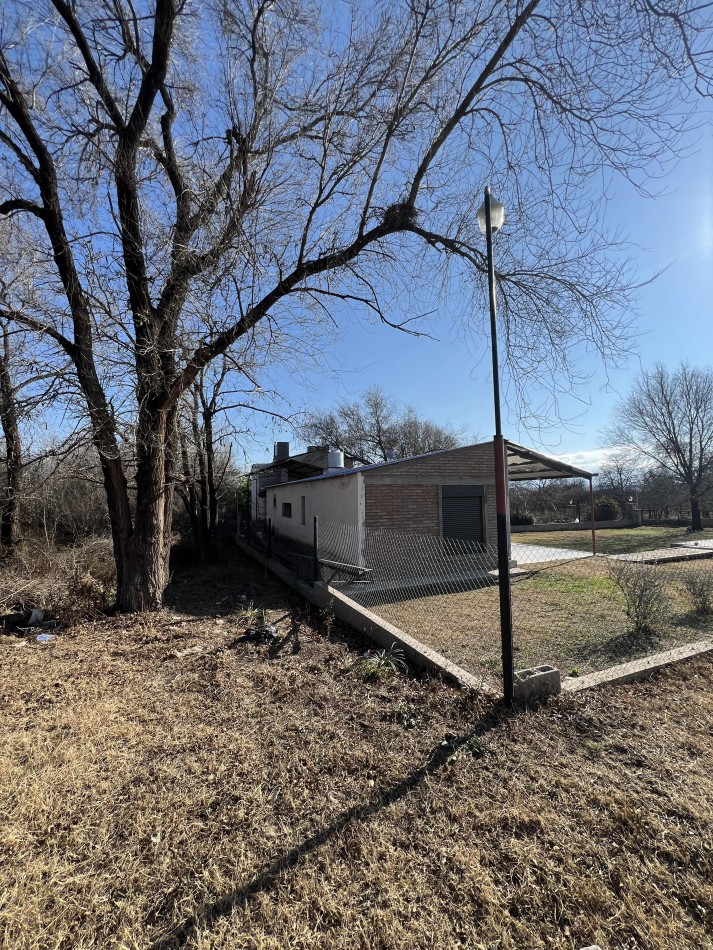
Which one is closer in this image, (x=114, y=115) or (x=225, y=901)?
(x=225, y=901)

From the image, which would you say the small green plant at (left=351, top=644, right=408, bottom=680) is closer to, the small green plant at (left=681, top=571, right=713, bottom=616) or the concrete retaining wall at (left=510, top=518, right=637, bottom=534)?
the small green plant at (left=681, top=571, right=713, bottom=616)

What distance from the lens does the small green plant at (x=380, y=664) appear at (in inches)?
175

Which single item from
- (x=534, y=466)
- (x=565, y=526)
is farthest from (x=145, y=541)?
(x=565, y=526)

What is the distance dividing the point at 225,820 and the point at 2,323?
23.4ft

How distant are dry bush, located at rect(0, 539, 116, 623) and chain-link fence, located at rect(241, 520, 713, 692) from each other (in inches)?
157

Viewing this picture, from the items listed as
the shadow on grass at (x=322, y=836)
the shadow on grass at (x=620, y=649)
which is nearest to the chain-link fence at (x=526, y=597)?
the shadow on grass at (x=620, y=649)

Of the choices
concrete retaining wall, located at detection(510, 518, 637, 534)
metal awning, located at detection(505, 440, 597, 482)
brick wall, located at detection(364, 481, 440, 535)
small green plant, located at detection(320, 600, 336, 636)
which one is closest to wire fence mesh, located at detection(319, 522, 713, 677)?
brick wall, located at detection(364, 481, 440, 535)

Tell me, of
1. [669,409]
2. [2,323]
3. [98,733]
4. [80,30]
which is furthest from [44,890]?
[669,409]

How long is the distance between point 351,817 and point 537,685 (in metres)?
2.04

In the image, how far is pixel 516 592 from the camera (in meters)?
8.83

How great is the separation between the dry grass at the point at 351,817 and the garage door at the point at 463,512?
293 inches

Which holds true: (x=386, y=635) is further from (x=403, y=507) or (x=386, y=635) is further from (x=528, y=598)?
(x=403, y=507)

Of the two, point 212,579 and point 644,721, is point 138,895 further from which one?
point 212,579

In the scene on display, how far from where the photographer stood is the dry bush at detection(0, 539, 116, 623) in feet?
20.9
